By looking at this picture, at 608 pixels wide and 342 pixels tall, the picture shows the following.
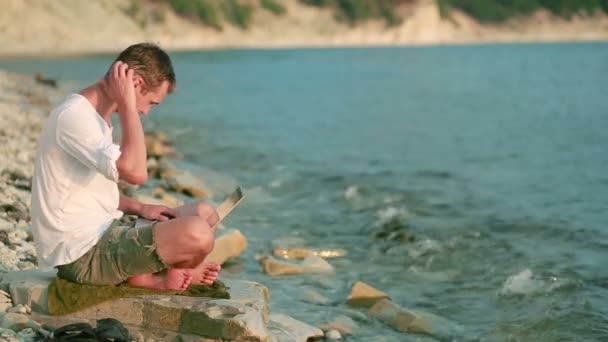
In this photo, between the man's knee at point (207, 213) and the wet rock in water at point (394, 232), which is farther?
the wet rock in water at point (394, 232)

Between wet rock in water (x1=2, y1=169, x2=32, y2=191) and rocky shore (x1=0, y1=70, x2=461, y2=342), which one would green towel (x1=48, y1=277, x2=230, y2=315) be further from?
wet rock in water (x1=2, y1=169, x2=32, y2=191)

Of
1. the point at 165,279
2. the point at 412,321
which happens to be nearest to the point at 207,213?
the point at 165,279

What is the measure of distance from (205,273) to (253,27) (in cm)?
8958

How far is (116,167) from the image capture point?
4.91 m

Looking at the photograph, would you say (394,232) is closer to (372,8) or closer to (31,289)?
(31,289)

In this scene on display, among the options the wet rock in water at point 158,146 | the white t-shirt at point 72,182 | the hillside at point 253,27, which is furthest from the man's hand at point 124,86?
the hillside at point 253,27

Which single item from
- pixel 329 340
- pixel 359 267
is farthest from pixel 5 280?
pixel 359 267

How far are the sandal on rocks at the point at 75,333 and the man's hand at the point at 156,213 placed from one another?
2.83ft

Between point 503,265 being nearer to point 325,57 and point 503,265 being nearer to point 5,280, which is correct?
point 5,280

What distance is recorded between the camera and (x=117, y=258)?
17.0ft

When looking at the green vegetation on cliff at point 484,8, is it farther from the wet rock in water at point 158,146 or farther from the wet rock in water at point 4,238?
the wet rock in water at point 4,238

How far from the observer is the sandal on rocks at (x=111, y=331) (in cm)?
502

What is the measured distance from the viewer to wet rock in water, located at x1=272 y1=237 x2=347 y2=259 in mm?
9594

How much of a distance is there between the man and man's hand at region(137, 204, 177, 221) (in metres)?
0.27
